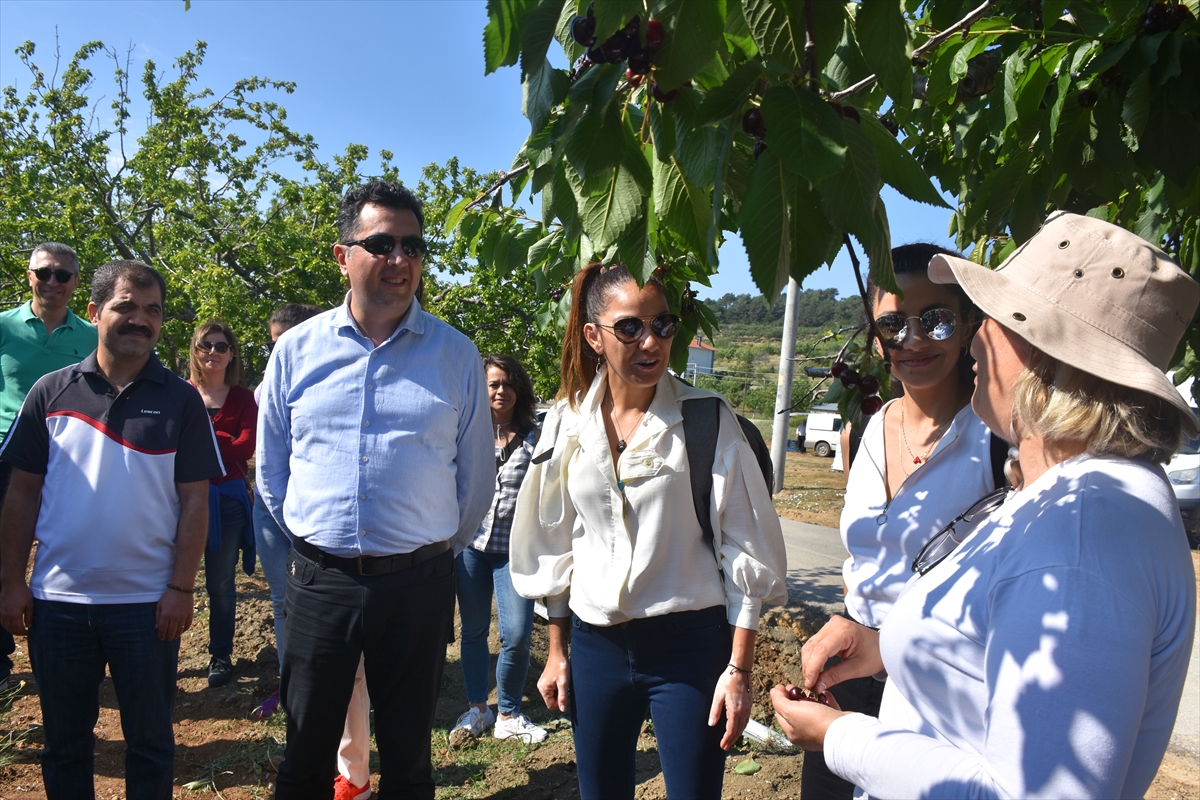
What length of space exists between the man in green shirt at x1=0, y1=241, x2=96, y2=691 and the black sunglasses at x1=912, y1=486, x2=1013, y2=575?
4.27 metres

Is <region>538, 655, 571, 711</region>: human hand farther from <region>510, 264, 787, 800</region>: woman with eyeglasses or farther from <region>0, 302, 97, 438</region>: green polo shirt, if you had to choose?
<region>0, 302, 97, 438</region>: green polo shirt

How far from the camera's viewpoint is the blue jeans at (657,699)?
85.7 inches

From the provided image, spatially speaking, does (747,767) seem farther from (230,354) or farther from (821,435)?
(821,435)

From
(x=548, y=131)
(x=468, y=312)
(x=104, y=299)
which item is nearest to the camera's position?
(x=548, y=131)

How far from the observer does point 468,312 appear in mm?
9336

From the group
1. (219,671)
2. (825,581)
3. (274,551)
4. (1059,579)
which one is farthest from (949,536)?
(825,581)

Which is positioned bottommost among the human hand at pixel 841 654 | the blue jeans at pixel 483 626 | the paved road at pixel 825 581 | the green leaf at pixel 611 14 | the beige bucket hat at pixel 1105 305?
the paved road at pixel 825 581

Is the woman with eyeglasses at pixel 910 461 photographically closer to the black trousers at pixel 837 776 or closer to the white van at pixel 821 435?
the black trousers at pixel 837 776

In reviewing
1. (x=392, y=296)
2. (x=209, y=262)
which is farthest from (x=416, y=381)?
(x=209, y=262)

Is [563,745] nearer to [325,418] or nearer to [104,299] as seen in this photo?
[325,418]

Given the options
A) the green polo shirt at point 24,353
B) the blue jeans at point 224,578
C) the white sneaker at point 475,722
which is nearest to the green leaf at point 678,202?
the white sneaker at point 475,722

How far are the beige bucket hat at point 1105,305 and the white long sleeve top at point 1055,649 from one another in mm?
151

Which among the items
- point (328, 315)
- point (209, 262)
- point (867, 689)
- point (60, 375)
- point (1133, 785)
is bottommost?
point (867, 689)

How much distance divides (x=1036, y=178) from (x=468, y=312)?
7.82m
